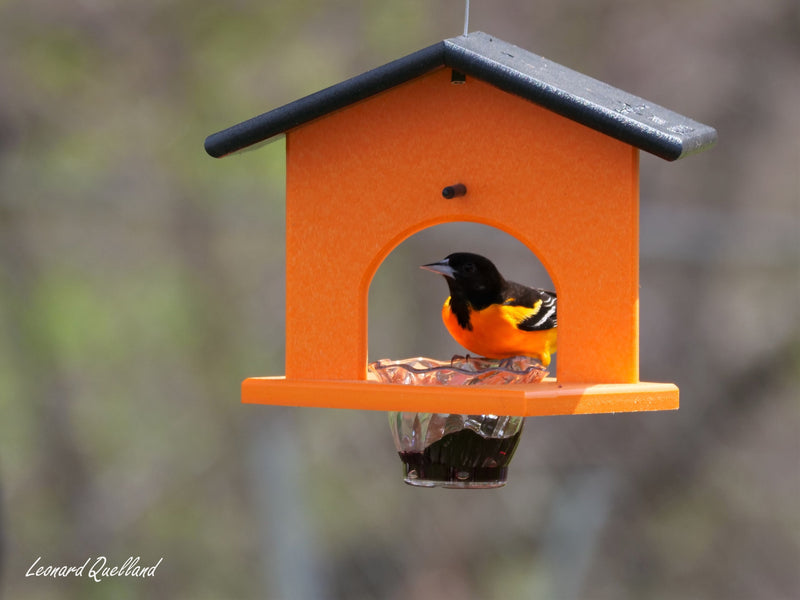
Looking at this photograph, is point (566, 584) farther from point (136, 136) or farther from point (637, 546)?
point (136, 136)

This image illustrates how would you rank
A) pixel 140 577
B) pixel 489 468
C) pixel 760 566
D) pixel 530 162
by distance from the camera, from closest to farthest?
1. pixel 530 162
2. pixel 489 468
3. pixel 760 566
4. pixel 140 577

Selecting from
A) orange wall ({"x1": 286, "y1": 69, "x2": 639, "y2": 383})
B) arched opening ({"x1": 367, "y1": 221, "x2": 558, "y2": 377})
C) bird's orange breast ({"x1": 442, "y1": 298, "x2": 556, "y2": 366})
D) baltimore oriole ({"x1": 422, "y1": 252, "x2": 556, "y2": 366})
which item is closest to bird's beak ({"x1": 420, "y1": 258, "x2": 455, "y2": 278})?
baltimore oriole ({"x1": 422, "y1": 252, "x2": 556, "y2": 366})

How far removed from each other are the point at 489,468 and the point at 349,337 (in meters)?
0.72

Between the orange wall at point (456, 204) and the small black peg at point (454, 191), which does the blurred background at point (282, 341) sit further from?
the small black peg at point (454, 191)

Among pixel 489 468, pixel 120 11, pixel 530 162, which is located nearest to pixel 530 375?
pixel 489 468

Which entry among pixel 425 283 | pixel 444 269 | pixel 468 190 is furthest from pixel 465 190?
pixel 425 283

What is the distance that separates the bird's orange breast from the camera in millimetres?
4570

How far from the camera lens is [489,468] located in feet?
14.2

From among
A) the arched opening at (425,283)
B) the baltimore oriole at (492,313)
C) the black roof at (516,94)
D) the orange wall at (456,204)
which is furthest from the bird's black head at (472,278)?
the arched opening at (425,283)

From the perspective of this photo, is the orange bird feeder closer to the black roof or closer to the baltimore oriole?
the black roof

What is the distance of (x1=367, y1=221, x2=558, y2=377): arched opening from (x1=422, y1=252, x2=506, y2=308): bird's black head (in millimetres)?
5268

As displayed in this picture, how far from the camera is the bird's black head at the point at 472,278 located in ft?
15.0

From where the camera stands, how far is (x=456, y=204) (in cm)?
408

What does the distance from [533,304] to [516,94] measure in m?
1.14
